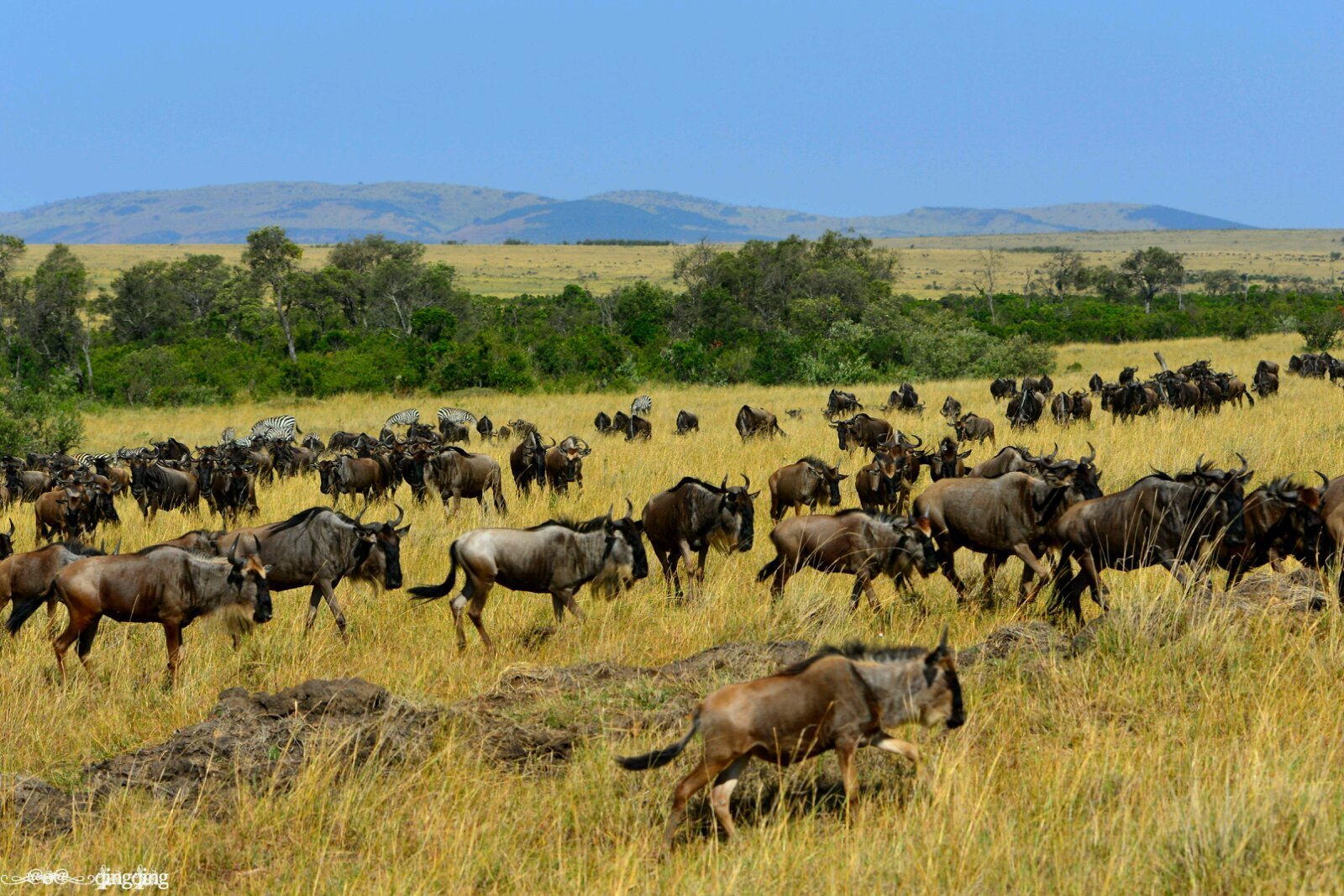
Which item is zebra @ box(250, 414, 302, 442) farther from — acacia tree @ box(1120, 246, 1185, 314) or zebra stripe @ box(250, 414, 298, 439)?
acacia tree @ box(1120, 246, 1185, 314)

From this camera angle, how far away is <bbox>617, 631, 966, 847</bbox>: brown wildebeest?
4031 mm

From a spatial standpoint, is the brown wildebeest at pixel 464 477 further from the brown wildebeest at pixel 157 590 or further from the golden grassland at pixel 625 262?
the golden grassland at pixel 625 262

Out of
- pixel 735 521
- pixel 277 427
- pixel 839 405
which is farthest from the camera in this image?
pixel 277 427

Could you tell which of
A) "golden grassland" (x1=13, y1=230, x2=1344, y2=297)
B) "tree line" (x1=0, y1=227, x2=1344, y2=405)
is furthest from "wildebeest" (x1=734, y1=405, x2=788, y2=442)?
"golden grassland" (x1=13, y1=230, x2=1344, y2=297)

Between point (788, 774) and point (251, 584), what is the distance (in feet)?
13.3

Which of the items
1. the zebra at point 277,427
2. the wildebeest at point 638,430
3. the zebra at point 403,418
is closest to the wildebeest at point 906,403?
the wildebeest at point 638,430

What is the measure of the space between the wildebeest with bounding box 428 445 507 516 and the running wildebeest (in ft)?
28.0

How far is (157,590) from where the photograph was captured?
22.9ft

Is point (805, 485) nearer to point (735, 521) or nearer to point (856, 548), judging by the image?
point (735, 521)

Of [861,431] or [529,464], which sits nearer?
[529,464]

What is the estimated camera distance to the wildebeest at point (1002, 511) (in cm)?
775

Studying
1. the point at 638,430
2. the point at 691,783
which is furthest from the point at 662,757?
the point at 638,430

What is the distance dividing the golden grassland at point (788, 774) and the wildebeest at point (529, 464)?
20.9 ft

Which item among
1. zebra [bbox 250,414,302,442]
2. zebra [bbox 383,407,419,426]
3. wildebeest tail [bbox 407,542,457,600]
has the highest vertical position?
wildebeest tail [bbox 407,542,457,600]
